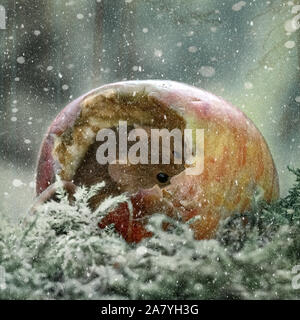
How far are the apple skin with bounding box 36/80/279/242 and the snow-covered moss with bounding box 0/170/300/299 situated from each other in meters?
0.09

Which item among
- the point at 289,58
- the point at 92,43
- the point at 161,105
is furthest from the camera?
the point at 92,43

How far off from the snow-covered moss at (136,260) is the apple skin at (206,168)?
9cm

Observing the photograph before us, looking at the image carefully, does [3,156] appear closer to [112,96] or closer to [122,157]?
[122,157]

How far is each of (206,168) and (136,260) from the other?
1.85 ft

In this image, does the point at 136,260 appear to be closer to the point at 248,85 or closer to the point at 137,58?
the point at 248,85

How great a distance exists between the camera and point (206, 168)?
2.62 metres

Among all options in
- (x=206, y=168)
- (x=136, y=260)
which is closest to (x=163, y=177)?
(x=206, y=168)

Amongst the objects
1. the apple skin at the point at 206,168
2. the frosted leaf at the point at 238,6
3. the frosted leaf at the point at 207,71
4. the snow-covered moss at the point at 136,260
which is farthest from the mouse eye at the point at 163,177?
the frosted leaf at the point at 238,6

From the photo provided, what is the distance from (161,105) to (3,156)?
6.67 ft

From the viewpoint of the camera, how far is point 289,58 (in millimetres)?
4062

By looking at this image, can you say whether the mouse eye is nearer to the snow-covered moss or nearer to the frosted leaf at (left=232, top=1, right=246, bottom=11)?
the snow-covered moss

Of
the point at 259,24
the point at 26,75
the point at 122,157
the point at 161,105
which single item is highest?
the point at 259,24
